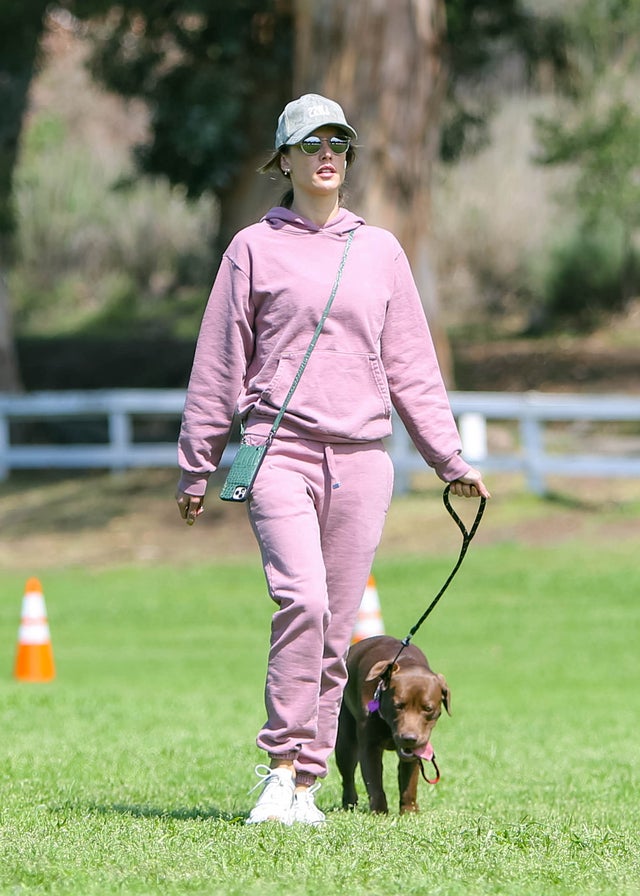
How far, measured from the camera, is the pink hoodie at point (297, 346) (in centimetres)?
528

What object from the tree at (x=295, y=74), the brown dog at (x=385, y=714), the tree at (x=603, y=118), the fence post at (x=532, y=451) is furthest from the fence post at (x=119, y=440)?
the brown dog at (x=385, y=714)

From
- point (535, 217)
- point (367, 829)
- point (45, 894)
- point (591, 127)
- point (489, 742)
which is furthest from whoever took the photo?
point (535, 217)

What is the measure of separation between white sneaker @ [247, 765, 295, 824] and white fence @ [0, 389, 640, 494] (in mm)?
13121

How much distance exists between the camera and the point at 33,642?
36.5 feet

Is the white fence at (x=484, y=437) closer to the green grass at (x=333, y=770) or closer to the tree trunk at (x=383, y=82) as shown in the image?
the green grass at (x=333, y=770)

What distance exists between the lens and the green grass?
14.5ft

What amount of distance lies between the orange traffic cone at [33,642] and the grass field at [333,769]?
0.79 ft

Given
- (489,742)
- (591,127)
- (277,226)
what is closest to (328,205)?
(277,226)

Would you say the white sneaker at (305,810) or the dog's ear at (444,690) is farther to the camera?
the dog's ear at (444,690)

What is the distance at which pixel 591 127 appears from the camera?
2612 centimetres

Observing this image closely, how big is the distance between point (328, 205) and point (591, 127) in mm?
21591

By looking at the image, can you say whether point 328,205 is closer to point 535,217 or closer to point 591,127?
point 591,127

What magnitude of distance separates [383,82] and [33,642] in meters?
10.4

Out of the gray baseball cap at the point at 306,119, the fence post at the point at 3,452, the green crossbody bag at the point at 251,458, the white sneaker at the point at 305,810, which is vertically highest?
the gray baseball cap at the point at 306,119
